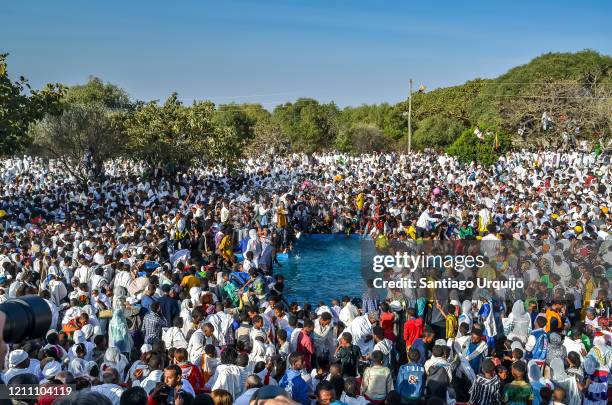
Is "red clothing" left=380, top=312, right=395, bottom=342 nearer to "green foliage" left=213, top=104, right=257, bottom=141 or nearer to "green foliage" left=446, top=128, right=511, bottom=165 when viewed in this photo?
"green foliage" left=446, top=128, right=511, bottom=165

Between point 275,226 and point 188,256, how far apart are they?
4.39m

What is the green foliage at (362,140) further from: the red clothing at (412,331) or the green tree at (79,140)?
the red clothing at (412,331)

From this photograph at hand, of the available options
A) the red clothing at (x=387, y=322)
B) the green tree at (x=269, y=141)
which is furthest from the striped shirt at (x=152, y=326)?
the green tree at (x=269, y=141)

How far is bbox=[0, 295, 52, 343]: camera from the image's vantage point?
8.35 feet

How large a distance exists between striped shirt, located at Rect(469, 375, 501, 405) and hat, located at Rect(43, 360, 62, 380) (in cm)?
388

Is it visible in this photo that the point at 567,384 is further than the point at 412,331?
No

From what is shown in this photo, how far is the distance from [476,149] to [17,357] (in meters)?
21.3

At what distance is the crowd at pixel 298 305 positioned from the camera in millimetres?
5656

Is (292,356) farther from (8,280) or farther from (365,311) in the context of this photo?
(8,280)

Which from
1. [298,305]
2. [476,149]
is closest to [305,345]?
[298,305]

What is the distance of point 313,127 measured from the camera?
40000mm

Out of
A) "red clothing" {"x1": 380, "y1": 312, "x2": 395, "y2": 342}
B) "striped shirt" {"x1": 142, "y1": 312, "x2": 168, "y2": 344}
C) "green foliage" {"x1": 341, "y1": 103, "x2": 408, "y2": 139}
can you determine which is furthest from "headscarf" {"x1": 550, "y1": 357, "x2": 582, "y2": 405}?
"green foliage" {"x1": 341, "y1": 103, "x2": 408, "y2": 139}

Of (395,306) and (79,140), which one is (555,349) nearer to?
(395,306)

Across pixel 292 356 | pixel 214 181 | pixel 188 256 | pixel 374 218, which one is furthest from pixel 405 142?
pixel 292 356
